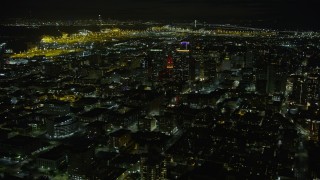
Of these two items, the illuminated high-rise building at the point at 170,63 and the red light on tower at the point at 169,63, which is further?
the red light on tower at the point at 169,63

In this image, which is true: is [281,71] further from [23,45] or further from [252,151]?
[23,45]

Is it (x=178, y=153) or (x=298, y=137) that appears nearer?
(x=178, y=153)

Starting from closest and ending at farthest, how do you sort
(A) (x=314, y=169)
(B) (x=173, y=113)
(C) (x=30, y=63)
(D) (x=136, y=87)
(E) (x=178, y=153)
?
(A) (x=314, y=169)
(E) (x=178, y=153)
(B) (x=173, y=113)
(D) (x=136, y=87)
(C) (x=30, y=63)

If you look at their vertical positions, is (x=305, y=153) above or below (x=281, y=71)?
below

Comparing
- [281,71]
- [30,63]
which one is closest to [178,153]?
[281,71]

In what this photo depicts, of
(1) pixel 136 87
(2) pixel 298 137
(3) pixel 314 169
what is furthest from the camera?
(1) pixel 136 87

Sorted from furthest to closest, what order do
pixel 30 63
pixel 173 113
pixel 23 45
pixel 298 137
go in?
pixel 23 45
pixel 30 63
pixel 173 113
pixel 298 137

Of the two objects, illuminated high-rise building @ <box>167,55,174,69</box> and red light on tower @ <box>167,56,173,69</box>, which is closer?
illuminated high-rise building @ <box>167,55,174,69</box>

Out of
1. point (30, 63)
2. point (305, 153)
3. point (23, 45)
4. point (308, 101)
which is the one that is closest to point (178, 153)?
point (305, 153)

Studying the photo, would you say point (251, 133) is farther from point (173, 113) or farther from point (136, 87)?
point (136, 87)
